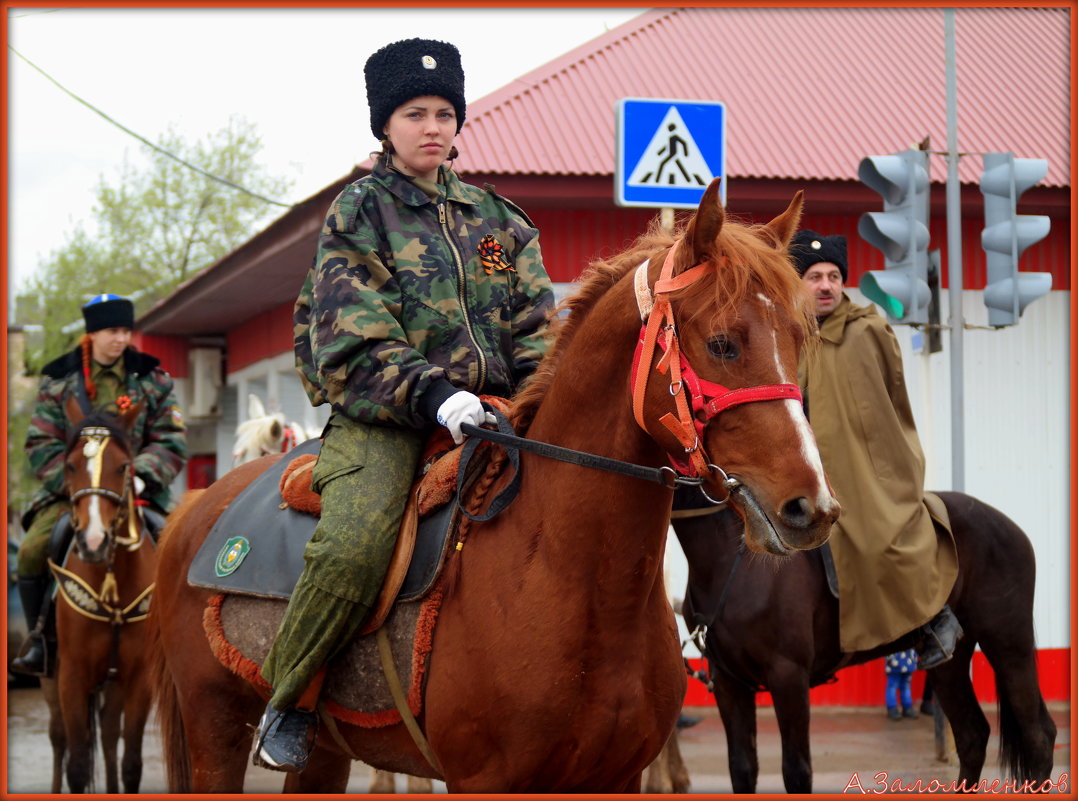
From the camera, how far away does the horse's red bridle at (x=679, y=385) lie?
123 inches

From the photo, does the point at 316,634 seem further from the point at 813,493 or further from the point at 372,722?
the point at 813,493

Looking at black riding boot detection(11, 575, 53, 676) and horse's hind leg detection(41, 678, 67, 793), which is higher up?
black riding boot detection(11, 575, 53, 676)

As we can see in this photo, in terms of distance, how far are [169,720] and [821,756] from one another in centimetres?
566

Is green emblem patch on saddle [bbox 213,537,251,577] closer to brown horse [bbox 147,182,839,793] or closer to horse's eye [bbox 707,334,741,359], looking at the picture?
brown horse [bbox 147,182,839,793]

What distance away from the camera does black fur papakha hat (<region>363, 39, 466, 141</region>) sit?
416 cm

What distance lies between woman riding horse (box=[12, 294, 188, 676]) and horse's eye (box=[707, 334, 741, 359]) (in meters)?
6.12

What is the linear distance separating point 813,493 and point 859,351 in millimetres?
4111

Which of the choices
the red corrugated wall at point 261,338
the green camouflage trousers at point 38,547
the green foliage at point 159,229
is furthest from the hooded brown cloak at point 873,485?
the green foliage at point 159,229

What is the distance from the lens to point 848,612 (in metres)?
6.60

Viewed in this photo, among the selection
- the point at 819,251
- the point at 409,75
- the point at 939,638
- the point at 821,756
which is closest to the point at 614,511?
the point at 409,75

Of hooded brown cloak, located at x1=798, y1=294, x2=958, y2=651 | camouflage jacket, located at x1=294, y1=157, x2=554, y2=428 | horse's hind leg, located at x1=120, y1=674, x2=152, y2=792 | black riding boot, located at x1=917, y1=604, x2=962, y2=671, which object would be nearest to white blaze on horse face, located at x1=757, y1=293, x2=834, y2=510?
camouflage jacket, located at x1=294, y1=157, x2=554, y2=428

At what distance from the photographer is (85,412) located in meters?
8.52

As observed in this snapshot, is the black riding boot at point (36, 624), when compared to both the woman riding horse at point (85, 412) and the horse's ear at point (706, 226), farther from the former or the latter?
the horse's ear at point (706, 226)

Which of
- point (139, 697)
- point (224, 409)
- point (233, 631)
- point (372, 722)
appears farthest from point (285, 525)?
point (224, 409)
